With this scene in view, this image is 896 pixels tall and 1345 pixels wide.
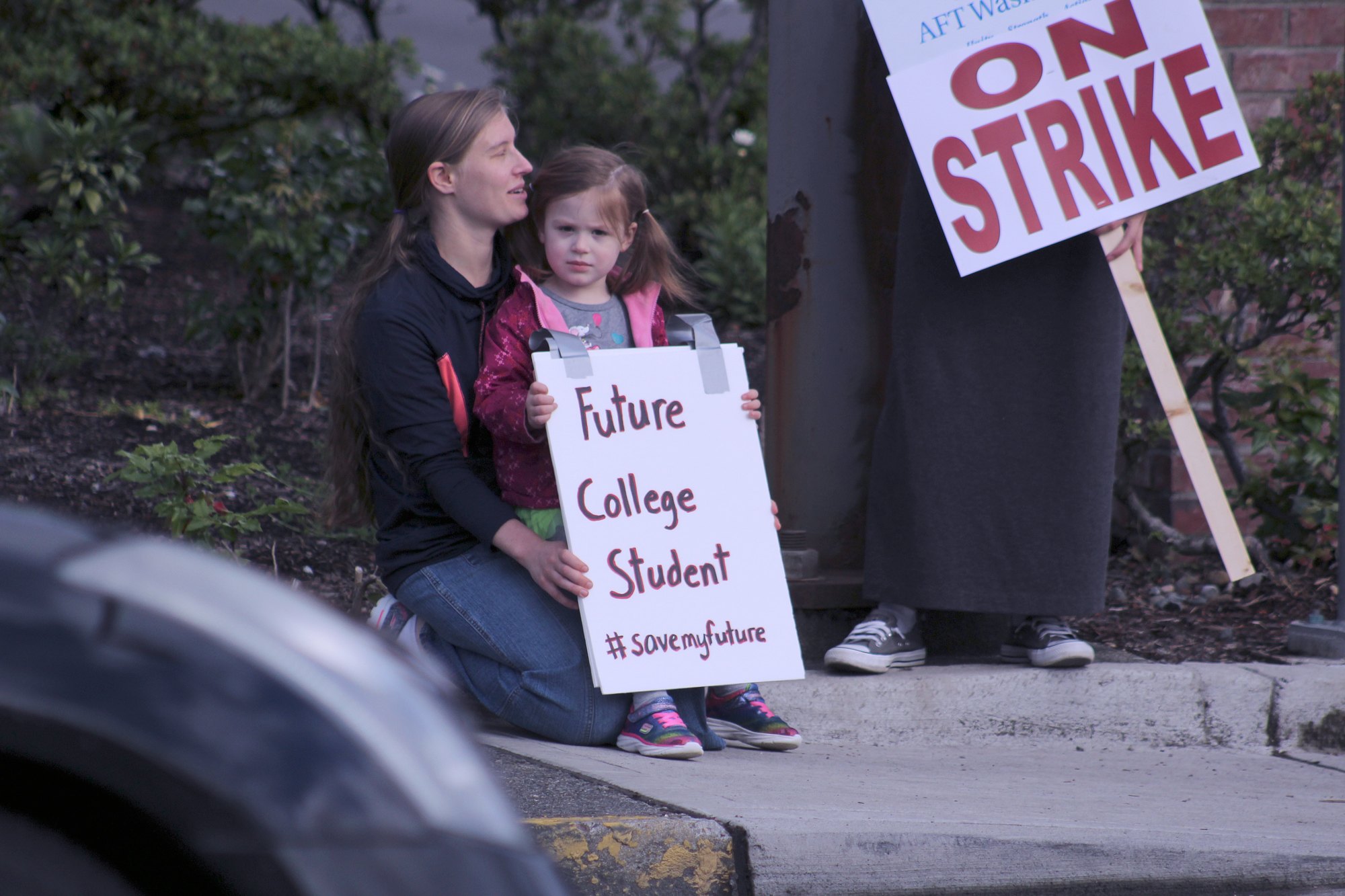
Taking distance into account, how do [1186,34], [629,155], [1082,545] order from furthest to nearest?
[629,155] → [1082,545] → [1186,34]

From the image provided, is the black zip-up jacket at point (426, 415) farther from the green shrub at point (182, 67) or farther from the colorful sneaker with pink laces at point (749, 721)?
the green shrub at point (182, 67)

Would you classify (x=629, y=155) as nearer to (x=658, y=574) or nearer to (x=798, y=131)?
(x=798, y=131)

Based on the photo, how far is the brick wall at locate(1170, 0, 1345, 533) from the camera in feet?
13.2

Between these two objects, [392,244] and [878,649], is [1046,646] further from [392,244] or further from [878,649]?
[392,244]

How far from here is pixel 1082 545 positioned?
9.71ft

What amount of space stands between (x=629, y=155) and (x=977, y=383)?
15.8 feet

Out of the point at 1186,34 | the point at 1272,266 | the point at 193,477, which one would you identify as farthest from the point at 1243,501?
the point at 193,477

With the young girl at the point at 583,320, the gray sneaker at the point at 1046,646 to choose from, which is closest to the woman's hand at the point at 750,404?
the young girl at the point at 583,320

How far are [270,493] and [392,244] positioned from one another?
1390mm

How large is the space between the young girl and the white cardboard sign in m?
0.08

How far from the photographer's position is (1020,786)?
2.60 meters

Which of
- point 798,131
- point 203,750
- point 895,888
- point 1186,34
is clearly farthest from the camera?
point 798,131

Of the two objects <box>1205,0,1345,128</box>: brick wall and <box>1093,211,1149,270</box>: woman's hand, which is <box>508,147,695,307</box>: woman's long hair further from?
<box>1205,0,1345,128</box>: brick wall

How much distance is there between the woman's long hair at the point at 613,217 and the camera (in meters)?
2.72
